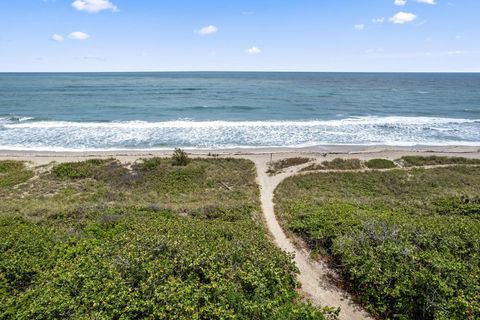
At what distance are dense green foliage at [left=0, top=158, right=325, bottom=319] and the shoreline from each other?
46.9ft

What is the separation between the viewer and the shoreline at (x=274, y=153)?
32.6 m

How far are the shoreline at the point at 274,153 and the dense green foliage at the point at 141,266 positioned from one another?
563 inches

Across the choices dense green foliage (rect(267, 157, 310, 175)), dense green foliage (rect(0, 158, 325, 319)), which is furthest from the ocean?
dense green foliage (rect(0, 158, 325, 319))

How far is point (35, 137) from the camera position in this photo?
4128cm

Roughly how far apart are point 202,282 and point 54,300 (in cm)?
429

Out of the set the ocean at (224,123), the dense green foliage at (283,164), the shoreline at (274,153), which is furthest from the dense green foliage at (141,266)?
the ocean at (224,123)

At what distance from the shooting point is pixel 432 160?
3206cm

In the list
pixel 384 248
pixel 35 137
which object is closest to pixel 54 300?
pixel 384 248

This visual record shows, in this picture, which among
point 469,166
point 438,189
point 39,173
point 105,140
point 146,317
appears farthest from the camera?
point 105,140

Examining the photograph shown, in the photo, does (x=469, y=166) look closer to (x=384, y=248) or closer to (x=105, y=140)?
(x=384, y=248)

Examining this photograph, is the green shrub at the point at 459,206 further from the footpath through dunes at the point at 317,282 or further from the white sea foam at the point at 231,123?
the white sea foam at the point at 231,123

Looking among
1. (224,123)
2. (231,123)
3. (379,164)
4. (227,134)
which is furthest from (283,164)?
(224,123)

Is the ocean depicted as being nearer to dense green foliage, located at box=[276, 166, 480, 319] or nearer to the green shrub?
the green shrub

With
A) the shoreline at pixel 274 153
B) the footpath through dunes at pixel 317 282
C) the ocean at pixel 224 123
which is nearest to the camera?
the footpath through dunes at pixel 317 282
